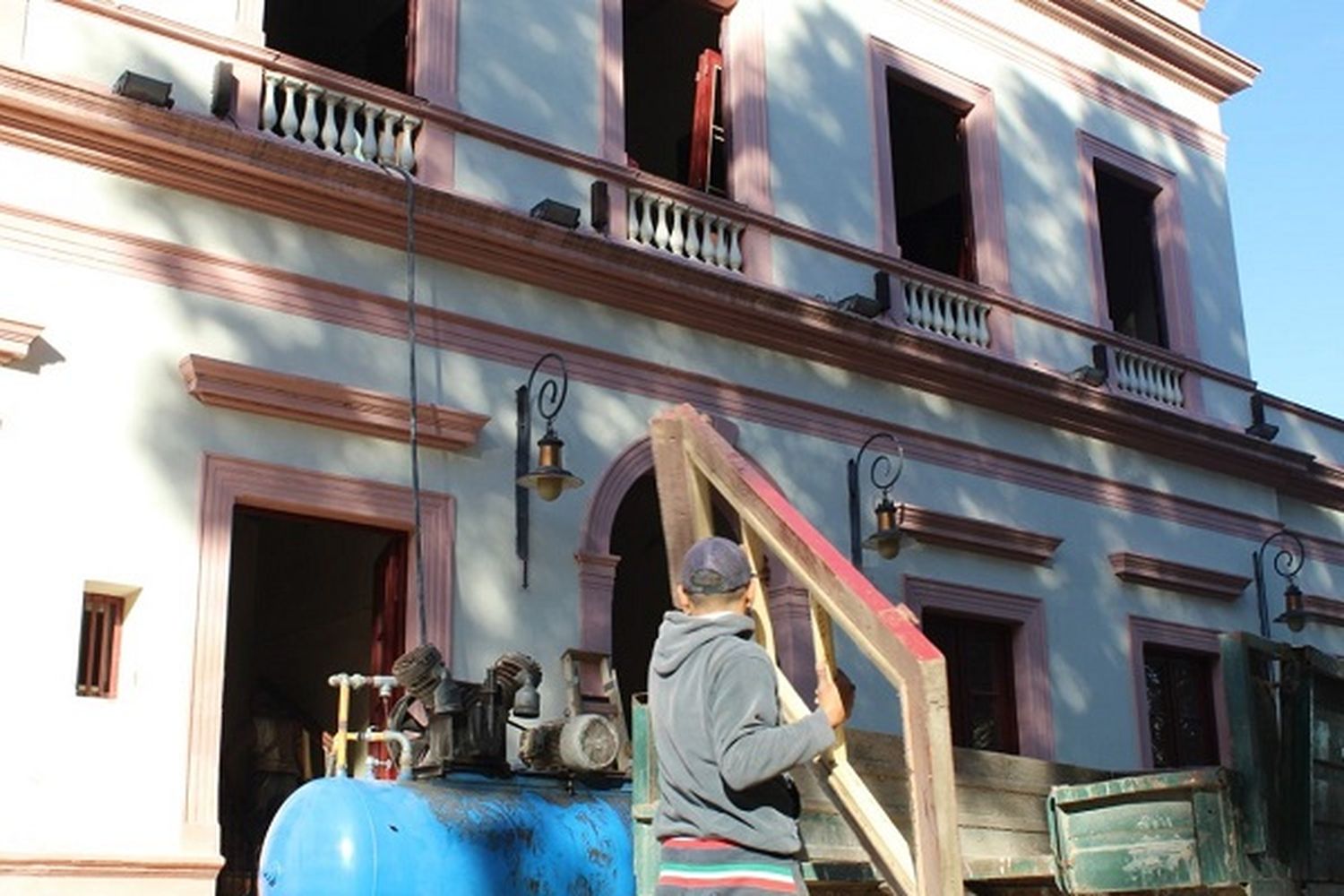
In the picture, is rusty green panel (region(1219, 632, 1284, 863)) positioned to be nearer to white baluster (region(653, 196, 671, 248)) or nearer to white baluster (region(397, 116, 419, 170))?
white baluster (region(397, 116, 419, 170))

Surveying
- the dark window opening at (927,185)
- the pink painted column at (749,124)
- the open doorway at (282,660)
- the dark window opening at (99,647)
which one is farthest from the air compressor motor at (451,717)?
the dark window opening at (927,185)

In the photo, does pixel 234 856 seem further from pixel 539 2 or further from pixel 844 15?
pixel 844 15

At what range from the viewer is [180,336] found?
30.0ft

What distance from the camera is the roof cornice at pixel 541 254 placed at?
9.03 meters

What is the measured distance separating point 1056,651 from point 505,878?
284 inches

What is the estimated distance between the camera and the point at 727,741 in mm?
4090

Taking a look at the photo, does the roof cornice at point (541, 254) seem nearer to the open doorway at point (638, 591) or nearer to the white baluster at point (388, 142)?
the white baluster at point (388, 142)

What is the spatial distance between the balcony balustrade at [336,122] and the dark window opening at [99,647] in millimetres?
2967

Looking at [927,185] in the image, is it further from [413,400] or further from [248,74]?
Answer: [248,74]

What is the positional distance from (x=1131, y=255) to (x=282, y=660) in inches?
359

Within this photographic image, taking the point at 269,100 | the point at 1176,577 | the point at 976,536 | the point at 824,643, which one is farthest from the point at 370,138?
the point at 1176,577

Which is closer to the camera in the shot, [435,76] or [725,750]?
[725,750]

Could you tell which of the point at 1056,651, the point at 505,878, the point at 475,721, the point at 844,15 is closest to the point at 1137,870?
the point at 505,878

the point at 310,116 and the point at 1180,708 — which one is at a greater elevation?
the point at 310,116
